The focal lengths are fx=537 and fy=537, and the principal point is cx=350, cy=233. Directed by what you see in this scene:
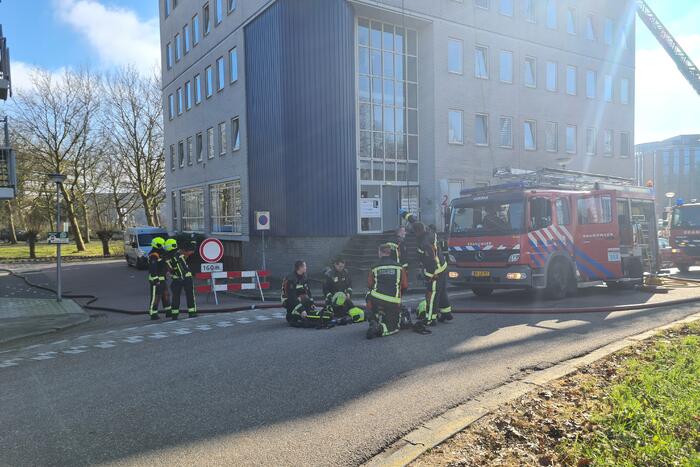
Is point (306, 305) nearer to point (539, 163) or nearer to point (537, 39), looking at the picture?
point (539, 163)

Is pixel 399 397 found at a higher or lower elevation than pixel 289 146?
lower

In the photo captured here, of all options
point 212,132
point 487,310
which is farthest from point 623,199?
point 212,132

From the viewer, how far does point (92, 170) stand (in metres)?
41.9

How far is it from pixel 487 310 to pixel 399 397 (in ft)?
18.4

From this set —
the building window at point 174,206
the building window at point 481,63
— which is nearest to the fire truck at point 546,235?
the building window at point 481,63

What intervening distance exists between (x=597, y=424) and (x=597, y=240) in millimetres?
9188

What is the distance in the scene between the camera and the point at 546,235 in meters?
11.6

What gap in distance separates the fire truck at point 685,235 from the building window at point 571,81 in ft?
38.7

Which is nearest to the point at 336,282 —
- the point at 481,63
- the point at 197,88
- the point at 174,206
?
the point at 481,63

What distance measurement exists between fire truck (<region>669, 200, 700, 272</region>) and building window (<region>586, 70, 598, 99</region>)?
12.9m

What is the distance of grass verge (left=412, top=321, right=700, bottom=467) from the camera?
388 cm

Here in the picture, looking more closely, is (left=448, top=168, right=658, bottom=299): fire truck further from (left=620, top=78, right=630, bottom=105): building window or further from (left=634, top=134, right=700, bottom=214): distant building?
(left=634, top=134, right=700, bottom=214): distant building

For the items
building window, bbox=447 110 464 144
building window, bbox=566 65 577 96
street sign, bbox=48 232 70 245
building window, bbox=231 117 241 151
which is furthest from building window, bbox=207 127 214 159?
building window, bbox=566 65 577 96

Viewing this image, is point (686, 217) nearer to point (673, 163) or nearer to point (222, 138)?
point (222, 138)
